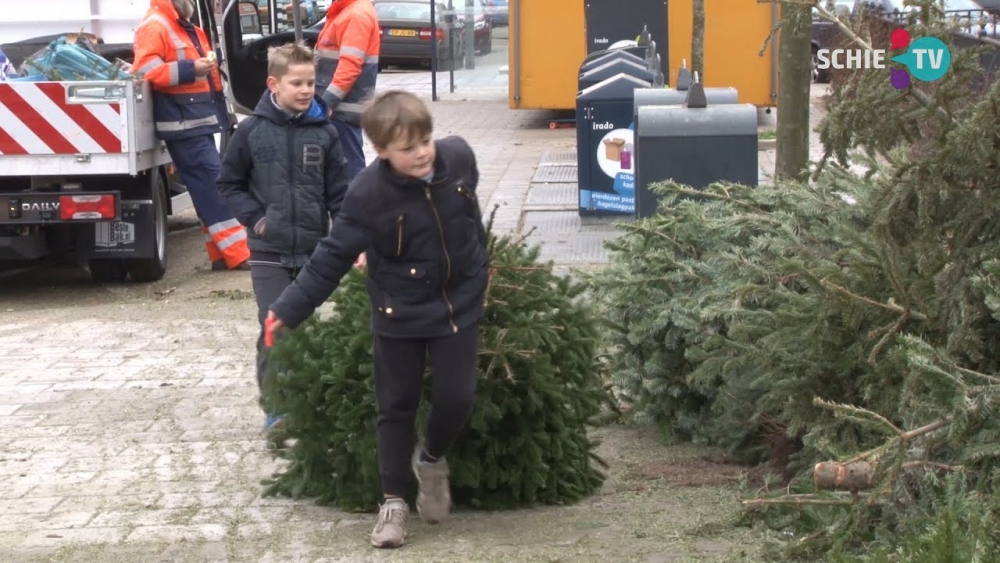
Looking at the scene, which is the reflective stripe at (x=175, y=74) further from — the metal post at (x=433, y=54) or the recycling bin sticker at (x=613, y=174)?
the metal post at (x=433, y=54)

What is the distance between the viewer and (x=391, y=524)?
4.42m

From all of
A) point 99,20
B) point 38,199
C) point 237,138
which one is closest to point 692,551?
point 237,138

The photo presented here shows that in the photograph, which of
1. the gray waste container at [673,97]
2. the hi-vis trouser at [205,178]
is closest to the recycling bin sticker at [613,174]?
the gray waste container at [673,97]

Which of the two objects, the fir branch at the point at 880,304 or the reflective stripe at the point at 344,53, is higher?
the reflective stripe at the point at 344,53

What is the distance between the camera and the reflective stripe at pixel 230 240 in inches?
395

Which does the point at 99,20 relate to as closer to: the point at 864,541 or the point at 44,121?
the point at 44,121

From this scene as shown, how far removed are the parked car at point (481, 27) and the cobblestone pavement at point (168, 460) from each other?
14.4 metres

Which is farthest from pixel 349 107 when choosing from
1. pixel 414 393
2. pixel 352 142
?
pixel 414 393

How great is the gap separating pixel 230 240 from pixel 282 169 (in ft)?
15.0

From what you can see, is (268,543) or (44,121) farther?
(44,121)

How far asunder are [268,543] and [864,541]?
1.84 meters

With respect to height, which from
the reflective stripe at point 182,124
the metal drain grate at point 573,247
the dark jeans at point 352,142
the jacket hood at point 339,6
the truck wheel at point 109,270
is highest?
the jacket hood at point 339,6

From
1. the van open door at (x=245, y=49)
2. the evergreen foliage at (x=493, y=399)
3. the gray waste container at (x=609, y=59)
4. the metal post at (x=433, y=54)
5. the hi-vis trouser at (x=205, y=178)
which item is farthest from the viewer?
the metal post at (x=433, y=54)

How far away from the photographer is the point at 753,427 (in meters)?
5.06
